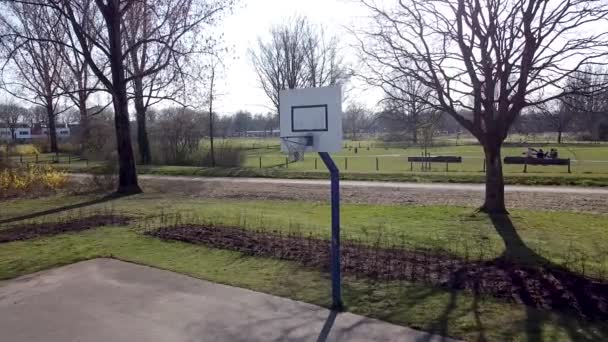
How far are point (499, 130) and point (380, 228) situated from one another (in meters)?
4.71

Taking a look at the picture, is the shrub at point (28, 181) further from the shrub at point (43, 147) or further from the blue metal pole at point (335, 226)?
the shrub at point (43, 147)

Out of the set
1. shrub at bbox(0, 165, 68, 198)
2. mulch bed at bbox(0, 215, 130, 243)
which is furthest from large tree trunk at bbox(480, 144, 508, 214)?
shrub at bbox(0, 165, 68, 198)

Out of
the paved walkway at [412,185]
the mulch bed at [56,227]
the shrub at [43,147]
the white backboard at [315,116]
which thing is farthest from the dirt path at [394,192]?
the shrub at [43,147]

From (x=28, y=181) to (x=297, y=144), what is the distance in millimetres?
18239

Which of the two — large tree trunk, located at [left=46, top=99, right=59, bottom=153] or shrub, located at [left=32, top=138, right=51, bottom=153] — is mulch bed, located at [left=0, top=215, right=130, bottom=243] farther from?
shrub, located at [left=32, top=138, right=51, bottom=153]

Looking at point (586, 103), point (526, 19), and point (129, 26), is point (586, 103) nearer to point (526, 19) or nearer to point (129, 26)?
point (526, 19)

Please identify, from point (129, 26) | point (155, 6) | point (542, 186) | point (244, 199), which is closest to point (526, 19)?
point (542, 186)

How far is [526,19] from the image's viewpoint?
1160cm

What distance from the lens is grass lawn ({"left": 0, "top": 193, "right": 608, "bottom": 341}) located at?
475 centimetres

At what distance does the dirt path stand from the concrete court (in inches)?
430

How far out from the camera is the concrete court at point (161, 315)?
465 centimetres

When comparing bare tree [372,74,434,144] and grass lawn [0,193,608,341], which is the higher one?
bare tree [372,74,434,144]

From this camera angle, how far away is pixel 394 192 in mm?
18234

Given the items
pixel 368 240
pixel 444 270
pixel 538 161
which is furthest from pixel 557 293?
pixel 538 161
